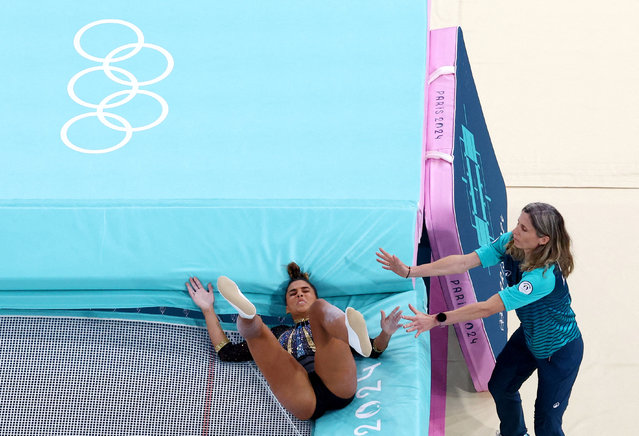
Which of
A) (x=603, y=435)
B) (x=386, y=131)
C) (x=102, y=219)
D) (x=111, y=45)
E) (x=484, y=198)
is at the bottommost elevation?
(x=603, y=435)

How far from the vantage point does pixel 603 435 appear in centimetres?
283

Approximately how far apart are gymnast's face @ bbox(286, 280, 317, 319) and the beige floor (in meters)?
0.89

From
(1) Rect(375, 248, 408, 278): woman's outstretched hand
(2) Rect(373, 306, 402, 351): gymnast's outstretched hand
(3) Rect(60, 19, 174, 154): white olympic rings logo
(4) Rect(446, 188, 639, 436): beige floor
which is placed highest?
(3) Rect(60, 19, 174, 154): white olympic rings logo

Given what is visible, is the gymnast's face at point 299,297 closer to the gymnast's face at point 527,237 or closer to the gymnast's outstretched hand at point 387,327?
the gymnast's outstretched hand at point 387,327

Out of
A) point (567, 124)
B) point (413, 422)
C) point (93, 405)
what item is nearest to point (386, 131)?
point (413, 422)

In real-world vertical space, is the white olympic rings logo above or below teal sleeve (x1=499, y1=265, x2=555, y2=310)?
above

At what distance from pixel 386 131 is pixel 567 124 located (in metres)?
1.93

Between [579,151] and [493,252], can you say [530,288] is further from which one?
[579,151]

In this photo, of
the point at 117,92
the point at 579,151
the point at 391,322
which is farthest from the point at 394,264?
the point at 579,151

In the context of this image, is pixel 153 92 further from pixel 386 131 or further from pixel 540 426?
pixel 540 426

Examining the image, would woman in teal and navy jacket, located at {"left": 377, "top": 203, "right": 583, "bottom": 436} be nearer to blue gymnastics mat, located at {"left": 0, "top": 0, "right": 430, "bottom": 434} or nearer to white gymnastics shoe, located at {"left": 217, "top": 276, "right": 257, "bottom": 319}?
blue gymnastics mat, located at {"left": 0, "top": 0, "right": 430, "bottom": 434}

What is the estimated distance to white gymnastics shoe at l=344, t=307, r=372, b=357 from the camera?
2072 mm

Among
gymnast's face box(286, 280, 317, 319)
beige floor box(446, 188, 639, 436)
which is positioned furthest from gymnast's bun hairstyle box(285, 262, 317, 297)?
beige floor box(446, 188, 639, 436)

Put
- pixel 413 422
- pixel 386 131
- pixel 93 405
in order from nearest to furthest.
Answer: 1. pixel 413 422
2. pixel 93 405
3. pixel 386 131
